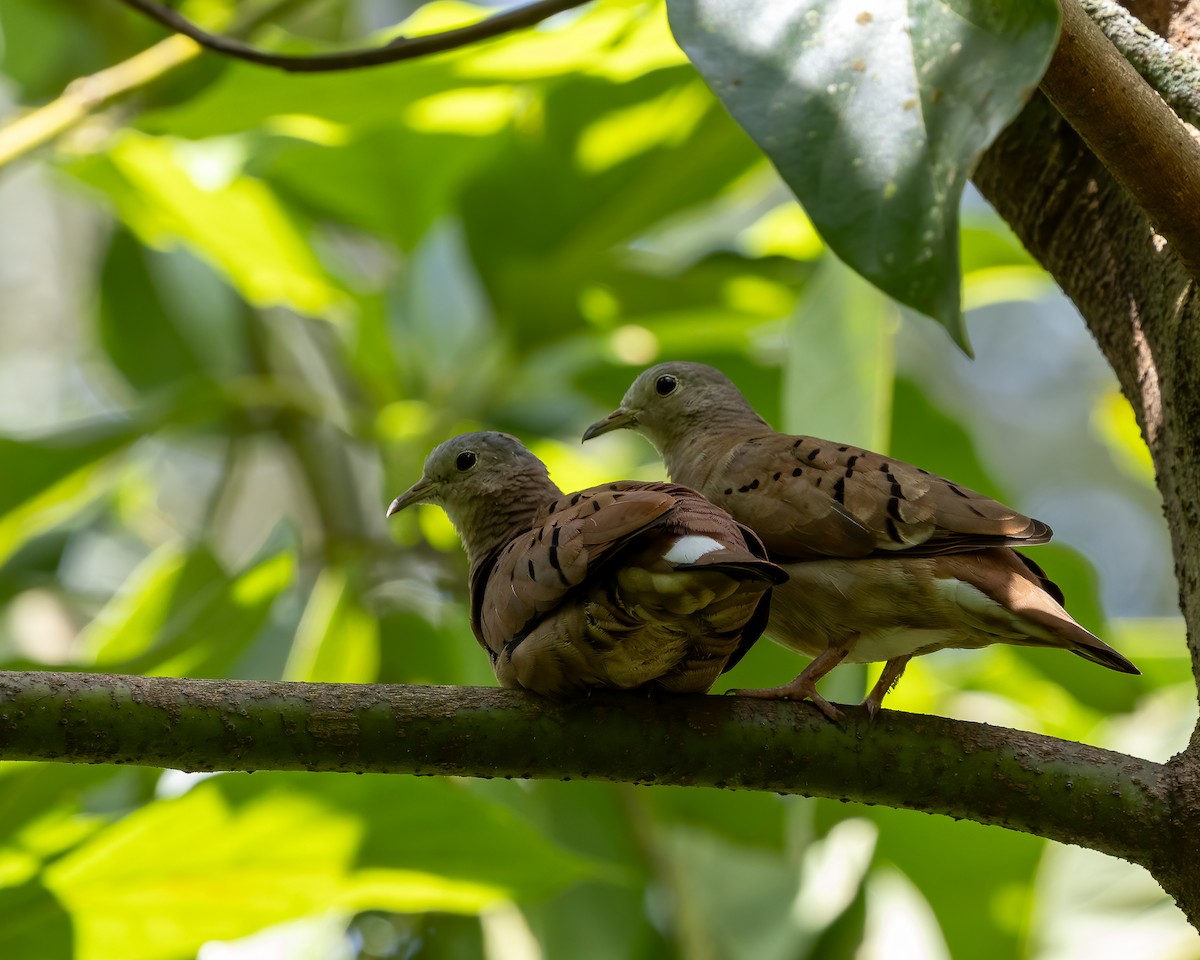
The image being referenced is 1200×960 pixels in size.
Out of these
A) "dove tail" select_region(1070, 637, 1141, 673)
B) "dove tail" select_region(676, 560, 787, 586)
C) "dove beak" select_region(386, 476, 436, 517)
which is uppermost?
"dove tail" select_region(676, 560, 787, 586)

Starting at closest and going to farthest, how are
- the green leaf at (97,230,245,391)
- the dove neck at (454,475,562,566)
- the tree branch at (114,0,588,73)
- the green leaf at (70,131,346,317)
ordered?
1. the tree branch at (114,0,588,73)
2. the dove neck at (454,475,562,566)
3. the green leaf at (70,131,346,317)
4. the green leaf at (97,230,245,391)

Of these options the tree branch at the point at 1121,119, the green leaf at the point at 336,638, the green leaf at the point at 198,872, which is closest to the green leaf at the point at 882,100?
the tree branch at the point at 1121,119

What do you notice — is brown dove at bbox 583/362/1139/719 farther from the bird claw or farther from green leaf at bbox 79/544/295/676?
green leaf at bbox 79/544/295/676

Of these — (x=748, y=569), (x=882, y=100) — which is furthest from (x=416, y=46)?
(x=748, y=569)

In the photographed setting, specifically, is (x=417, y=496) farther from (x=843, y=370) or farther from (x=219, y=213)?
(x=219, y=213)

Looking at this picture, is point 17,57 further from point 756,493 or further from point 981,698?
point 981,698

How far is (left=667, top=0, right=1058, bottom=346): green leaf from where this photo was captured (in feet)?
3.12

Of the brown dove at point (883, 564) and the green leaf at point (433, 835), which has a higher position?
the brown dove at point (883, 564)

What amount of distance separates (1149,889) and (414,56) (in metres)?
2.01

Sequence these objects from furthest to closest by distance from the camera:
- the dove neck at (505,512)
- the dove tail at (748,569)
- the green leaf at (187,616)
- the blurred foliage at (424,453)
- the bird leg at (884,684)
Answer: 1. the green leaf at (187,616)
2. the blurred foliage at (424,453)
3. the dove neck at (505,512)
4. the bird leg at (884,684)
5. the dove tail at (748,569)

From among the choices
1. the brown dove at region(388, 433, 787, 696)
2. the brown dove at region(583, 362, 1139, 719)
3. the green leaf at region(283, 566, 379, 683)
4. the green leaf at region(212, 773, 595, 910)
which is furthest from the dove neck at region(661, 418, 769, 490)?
the green leaf at region(283, 566, 379, 683)

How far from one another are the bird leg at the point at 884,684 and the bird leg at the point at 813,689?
0.03 meters

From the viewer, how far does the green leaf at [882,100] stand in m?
0.95

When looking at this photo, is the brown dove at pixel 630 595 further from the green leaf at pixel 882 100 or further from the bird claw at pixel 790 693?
the green leaf at pixel 882 100
